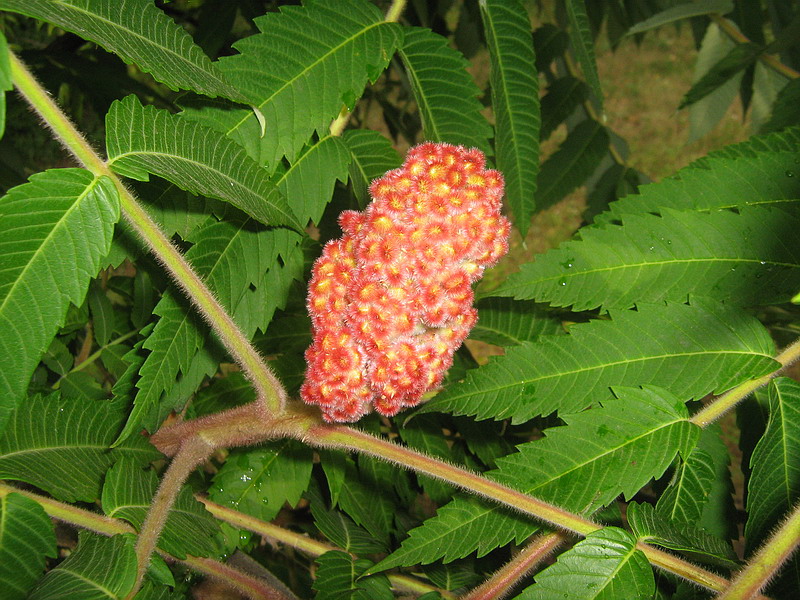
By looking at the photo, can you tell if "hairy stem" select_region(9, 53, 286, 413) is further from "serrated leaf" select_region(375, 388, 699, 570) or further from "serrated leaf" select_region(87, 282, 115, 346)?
"serrated leaf" select_region(87, 282, 115, 346)

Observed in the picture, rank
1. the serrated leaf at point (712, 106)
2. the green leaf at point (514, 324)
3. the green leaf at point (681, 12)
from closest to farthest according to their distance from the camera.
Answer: the green leaf at point (514, 324)
the green leaf at point (681, 12)
the serrated leaf at point (712, 106)

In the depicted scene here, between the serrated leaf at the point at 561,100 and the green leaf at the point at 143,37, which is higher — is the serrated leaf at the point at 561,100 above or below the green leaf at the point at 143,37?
below

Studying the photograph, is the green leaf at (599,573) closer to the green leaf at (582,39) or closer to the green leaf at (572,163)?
the green leaf at (582,39)

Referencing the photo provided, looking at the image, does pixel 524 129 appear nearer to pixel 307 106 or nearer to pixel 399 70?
pixel 307 106

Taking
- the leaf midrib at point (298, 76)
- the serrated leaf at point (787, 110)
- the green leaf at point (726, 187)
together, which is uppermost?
the leaf midrib at point (298, 76)

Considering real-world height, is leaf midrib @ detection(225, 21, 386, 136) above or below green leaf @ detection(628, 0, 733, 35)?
below

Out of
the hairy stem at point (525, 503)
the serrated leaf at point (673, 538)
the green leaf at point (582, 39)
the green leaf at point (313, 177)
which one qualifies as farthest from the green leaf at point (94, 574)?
the green leaf at point (582, 39)

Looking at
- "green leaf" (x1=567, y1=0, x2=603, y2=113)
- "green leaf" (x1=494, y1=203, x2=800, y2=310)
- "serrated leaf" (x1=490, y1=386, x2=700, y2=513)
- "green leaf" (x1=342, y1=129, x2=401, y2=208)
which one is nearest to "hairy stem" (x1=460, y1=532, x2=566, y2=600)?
"serrated leaf" (x1=490, y1=386, x2=700, y2=513)

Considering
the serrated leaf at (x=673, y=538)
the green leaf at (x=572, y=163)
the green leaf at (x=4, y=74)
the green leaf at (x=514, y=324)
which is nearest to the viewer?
the green leaf at (x=4, y=74)
